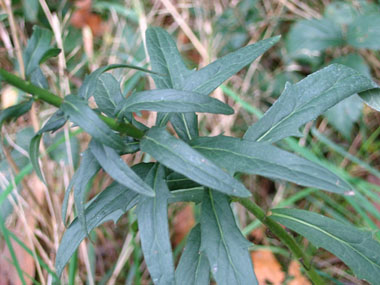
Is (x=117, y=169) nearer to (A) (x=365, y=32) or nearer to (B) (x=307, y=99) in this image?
(B) (x=307, y=99)

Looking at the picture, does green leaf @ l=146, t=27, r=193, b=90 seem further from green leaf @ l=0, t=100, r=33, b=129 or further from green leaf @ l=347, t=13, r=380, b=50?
green leaf @ l=347, t=13, r=380, b=50

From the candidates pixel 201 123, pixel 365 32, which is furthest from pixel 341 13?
pixel 201 123

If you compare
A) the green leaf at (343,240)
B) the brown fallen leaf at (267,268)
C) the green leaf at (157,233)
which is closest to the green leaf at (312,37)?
the brown fallen leaf at (267,268)

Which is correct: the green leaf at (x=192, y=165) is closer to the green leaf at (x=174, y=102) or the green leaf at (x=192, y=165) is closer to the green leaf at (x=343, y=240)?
the green leaf at (x=174, y=102)

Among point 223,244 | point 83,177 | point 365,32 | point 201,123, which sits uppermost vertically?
point 83,177

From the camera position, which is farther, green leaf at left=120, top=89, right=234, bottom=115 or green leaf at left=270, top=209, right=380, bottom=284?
green leaf at left=270, top=209, right=380, bottom=284

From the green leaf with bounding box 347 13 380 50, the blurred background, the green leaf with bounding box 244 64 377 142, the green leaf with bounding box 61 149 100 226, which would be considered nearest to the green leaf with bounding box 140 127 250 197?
the green leaf with bounding box 61 149 100 226
